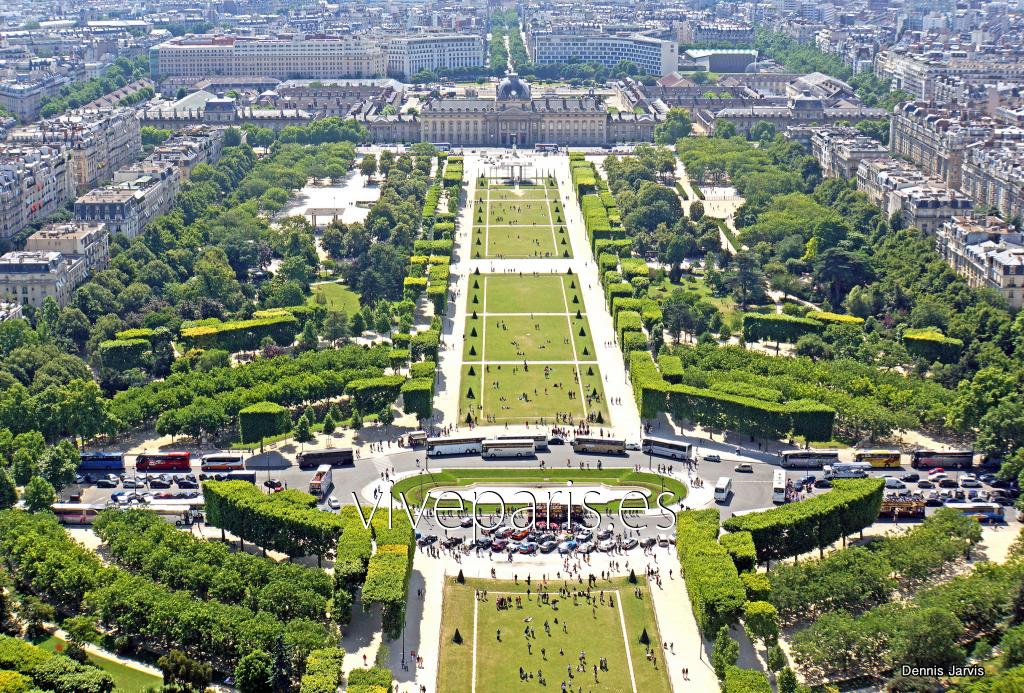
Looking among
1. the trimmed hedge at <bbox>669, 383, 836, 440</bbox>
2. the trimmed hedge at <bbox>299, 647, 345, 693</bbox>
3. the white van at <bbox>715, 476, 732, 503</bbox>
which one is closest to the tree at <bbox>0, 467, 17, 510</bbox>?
the trimmed hedge at <bbox>299, 647, 345, 693</bbox>

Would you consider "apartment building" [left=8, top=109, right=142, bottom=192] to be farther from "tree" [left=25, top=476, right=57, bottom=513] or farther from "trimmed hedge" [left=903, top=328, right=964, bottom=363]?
"trimmed hedge" [left=903, top=328, right=964, bottom=363]

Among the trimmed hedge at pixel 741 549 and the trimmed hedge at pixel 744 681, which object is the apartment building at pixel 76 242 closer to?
the trimmed hedge at pixel 741 549

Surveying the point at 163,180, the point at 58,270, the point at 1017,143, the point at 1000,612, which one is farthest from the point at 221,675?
the point at 1017,143

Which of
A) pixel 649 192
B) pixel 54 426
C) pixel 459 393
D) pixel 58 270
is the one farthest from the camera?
pixel 649 192

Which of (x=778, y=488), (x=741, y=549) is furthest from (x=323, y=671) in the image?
(x=778, y=488)

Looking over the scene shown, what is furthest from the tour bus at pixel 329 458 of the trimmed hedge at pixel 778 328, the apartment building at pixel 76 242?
the apartment building at pixel 76 242

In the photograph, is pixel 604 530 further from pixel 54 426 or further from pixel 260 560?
pixel 54 426
